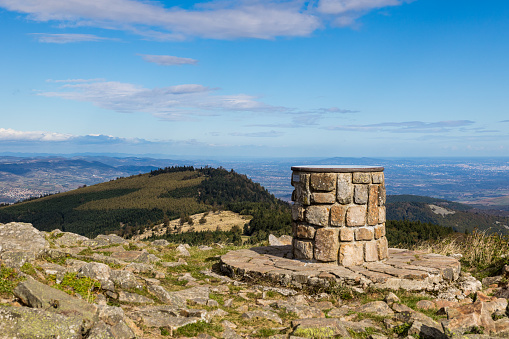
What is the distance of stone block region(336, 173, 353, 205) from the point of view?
935 cm

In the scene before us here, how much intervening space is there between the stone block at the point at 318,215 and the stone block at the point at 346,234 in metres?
0.39

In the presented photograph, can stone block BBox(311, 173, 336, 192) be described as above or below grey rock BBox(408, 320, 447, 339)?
above

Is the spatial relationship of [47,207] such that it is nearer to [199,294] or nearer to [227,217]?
[227,217]

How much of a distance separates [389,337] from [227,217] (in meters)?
40.0

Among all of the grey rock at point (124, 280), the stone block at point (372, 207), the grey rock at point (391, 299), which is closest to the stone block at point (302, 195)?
the stone block at point (372, 207)

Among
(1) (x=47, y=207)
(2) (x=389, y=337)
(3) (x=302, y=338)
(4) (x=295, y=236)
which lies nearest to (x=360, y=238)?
(4) (x=295, y=236)

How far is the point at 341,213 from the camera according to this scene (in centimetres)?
937

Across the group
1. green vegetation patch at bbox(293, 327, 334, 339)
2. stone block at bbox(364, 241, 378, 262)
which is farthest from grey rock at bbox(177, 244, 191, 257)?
green vegetation patch at bbox(293, 327, 334, 339)

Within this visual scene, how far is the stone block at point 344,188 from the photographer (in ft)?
30.7

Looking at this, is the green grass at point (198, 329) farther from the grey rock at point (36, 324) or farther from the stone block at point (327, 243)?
the stone block at point (327, 243)

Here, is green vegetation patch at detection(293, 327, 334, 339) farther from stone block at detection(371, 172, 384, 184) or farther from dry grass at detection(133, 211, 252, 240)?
dry grass at detection(133, 211, 252, 240)

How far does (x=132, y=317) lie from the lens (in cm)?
559

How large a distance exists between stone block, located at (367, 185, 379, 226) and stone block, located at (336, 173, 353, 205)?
0.56 meters

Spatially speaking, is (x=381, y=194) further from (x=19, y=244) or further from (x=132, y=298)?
(x=19, y=244)
